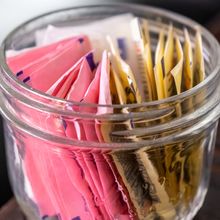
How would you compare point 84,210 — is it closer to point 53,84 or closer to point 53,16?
point 53,84

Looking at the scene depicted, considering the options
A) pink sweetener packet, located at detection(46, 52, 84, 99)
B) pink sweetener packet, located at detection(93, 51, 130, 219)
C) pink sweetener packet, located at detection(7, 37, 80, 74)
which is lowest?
pink sweetener packet, located at detection(93, 51, 130, 219)

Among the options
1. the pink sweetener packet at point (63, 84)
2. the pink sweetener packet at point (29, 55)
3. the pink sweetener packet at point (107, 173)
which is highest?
the pink sweetener packet at point (29, 55)

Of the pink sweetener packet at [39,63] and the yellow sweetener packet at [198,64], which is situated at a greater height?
the pink sweetener packet at [39,63]

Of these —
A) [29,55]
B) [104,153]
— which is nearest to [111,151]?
[104,153]

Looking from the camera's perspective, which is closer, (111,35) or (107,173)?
(107,173)

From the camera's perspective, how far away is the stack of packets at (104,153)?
329 millimetres

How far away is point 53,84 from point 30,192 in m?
0.09

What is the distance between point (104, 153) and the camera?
1.07 feet

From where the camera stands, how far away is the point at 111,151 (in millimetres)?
325

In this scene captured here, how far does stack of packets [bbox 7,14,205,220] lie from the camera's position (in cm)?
33

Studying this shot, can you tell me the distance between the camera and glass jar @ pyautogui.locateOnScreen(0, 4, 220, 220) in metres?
0.32

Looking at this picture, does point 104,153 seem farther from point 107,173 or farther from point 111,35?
point 111,35

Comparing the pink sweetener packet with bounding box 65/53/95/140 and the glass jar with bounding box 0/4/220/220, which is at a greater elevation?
the pink sweetener packet with bounding box 65/53/95/140

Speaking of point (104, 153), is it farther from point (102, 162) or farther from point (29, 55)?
point (29, 55)
